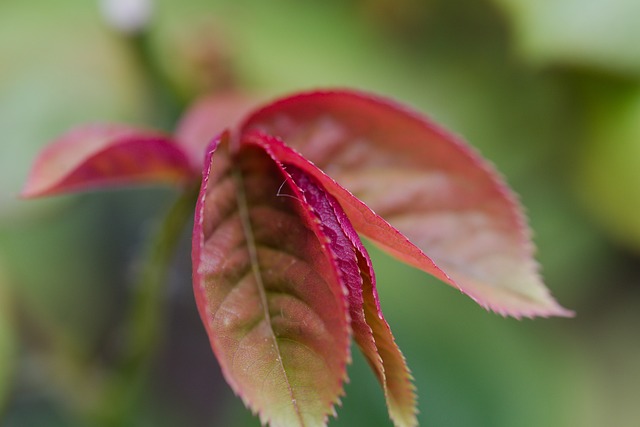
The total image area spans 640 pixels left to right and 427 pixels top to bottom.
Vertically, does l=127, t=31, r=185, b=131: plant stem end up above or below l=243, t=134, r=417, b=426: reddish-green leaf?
above

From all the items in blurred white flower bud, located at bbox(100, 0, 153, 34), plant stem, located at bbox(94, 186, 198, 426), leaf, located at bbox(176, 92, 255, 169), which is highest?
blurred white flower bud, located at bbox(100, 0, 153, 34)

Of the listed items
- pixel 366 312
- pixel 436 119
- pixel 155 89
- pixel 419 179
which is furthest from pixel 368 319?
pixel 155 89

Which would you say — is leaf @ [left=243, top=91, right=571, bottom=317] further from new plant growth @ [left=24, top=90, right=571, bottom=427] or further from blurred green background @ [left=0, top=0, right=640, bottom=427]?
blurred green background @ [left=0, top=0, right=640, bottom=427]

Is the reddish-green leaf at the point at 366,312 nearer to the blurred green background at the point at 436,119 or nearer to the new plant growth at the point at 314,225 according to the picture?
the new plant growth at the point at 314,225

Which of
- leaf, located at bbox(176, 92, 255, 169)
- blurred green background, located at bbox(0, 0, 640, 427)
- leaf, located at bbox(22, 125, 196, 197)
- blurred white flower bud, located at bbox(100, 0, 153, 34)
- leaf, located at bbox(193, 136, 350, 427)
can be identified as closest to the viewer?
leaf, located at bbox(193, 136, 350, 427)

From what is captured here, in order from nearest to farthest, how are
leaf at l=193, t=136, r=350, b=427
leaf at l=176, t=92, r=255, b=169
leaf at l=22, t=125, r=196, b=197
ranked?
leaf at l=193, t=136, r=350, b=427
leaf at l=22, t=125, r=196, b=197
leaf at l=176, t=92, r=255, b=169

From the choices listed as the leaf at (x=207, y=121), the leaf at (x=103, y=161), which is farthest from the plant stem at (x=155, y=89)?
the leaf at (x=103, y=161)

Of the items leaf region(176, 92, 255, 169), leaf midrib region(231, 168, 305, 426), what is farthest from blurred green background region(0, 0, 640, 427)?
leaf midrib region(231, 168, 305, 426)

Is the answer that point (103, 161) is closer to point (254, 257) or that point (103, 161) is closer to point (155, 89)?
point (254, 257)
